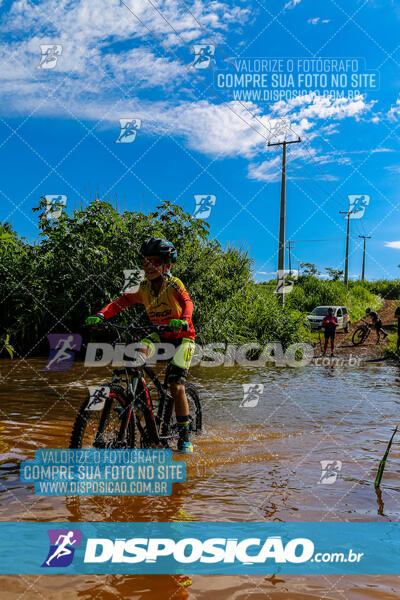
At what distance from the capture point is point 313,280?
143ft

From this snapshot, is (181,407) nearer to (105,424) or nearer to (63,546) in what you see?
(105,424)

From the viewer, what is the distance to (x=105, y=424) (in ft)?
14.0

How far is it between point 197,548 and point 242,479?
5.30ft

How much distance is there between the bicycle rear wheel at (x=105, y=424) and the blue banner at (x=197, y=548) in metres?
0.69

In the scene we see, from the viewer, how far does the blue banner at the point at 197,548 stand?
3.24 meters

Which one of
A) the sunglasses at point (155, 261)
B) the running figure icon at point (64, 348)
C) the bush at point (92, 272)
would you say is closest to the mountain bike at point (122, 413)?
the sunglasses at point (155, 261)

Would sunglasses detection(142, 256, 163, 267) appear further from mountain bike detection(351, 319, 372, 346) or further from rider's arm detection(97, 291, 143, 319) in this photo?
mountain bike detection(351, 319, 372, 346)

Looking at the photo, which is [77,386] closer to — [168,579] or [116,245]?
[116,245]

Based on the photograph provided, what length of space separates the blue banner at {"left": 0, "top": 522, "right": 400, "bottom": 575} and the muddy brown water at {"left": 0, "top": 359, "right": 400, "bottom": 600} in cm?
12

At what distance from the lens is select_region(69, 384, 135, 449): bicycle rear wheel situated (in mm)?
4184

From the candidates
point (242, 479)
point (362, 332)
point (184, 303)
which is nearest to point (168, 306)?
point (184, 303)

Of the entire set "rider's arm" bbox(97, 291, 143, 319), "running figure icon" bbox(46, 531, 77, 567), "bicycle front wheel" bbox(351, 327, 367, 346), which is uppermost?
"bicycle front wheel" bbox(351, 327, 367, 346)

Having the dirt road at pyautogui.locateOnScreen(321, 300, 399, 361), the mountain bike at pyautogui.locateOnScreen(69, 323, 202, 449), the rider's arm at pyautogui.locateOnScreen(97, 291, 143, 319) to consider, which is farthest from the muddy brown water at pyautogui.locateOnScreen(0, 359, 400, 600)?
the dirt road at pyautogui.locateOnScreen(321, 300, 399, 361)

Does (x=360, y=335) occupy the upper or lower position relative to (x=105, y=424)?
upper
